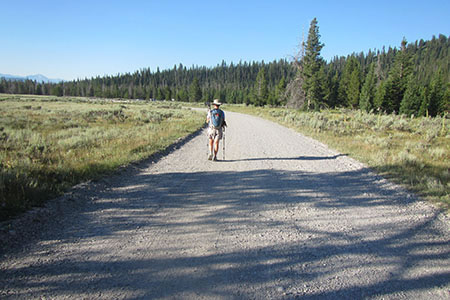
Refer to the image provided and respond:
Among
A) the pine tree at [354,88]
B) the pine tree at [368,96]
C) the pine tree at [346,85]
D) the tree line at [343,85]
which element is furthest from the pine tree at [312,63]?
the pine tree at [346,85]

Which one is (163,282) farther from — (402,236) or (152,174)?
(152,174)

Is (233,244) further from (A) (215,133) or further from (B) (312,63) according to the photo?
(B) (312,63)

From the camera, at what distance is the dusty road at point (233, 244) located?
2611 mm

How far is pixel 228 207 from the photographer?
4.62m

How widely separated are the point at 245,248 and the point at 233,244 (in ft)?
0.57

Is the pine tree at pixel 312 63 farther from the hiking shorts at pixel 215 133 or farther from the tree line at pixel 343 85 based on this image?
the hiking shorts at pixel 215 133

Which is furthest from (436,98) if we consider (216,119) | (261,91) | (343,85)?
(216,119)

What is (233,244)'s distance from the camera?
135 inches

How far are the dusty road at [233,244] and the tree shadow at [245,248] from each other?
0.01 metres

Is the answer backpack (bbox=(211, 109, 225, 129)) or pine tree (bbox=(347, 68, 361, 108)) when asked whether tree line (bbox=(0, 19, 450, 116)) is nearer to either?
Result: pine tree (bbox=(347, 68, 361, 108))

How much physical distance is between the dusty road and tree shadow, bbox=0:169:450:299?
0.05 ft

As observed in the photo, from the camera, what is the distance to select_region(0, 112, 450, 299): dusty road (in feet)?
8.57

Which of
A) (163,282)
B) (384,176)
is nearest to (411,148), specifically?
(384,176)

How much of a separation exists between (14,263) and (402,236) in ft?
16.4
